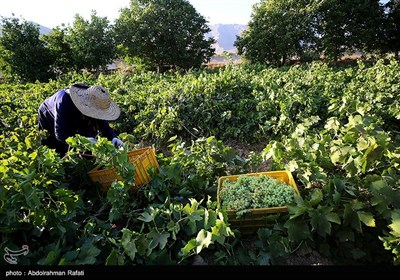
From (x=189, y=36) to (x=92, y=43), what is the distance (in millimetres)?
5321

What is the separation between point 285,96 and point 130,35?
47.6 feet

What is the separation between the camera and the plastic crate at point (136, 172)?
2.13 metres

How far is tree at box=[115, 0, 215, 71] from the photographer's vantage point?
53.9ft

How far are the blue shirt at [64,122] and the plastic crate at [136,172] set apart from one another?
0.61m

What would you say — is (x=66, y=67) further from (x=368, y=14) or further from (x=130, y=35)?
(x=368, y=14)

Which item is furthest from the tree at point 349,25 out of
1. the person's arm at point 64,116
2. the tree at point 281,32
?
the person's arm at point 64,116

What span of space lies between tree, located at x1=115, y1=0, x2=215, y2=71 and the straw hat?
14413 millimetres

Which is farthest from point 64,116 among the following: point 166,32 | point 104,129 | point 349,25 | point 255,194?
point 349,25

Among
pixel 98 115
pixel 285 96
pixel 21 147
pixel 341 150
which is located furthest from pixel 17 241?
pixel 285 96

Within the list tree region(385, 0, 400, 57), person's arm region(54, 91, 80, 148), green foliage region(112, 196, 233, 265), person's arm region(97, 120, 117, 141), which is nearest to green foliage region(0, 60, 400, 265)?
green foliage region(112, 196, 233, 265)

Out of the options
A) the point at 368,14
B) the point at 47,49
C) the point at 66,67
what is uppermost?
the point at 368,14

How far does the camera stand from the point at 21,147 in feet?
6.27

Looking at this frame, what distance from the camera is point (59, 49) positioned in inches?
612

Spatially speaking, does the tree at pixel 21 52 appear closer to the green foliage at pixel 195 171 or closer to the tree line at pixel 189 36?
the tree line at pixel 189 36
